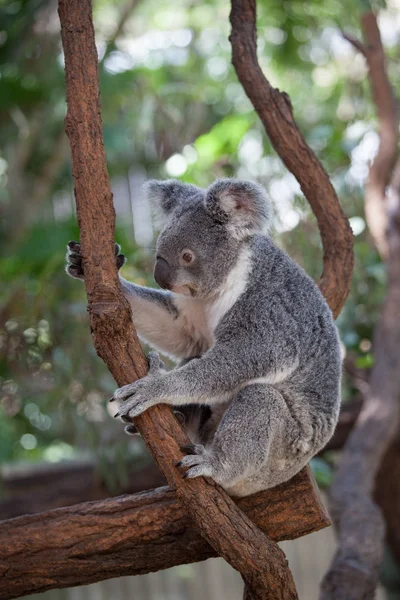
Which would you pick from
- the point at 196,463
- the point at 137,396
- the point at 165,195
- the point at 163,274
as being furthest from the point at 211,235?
the point at 196,463

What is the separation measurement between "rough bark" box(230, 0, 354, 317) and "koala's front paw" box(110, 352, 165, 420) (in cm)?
126

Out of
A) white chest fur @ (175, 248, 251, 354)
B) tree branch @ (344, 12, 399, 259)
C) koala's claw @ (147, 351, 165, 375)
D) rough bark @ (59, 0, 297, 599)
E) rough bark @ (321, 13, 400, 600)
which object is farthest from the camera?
tree branch @ (344, 12, 399, 259)

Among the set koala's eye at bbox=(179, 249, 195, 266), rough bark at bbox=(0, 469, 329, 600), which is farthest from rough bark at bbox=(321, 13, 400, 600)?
koala's eye at bbox=(179, 249, 195, 266)

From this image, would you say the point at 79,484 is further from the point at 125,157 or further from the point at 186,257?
the point at 125,157

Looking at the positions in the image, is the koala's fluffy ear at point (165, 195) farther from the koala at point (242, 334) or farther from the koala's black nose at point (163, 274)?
the koala's black nose at point (163, 274)

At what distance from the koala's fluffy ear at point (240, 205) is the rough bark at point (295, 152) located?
626 mm

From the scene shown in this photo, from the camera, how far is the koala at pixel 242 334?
2.60 m

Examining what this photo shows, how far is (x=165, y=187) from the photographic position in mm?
3201

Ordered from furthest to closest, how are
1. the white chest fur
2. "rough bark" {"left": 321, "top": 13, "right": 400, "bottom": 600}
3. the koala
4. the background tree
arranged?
the background tree → "rough bark" {"left": 321, "top": 13, "right": 400, "bottom": 600} → the white chest fur → the koala

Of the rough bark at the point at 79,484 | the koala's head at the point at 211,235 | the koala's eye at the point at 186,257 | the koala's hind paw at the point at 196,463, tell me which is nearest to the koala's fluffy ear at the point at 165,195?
the koala's head at the point at 211,235

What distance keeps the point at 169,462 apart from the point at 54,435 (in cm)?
447

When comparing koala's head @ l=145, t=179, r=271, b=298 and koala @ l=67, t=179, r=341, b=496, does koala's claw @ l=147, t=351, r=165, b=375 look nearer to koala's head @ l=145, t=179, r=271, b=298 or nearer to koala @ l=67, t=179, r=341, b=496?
koala @ l=67, t=179, r=341, b=496

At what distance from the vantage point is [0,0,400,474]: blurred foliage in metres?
5.59

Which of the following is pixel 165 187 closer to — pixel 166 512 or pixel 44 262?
pixel 166 512
